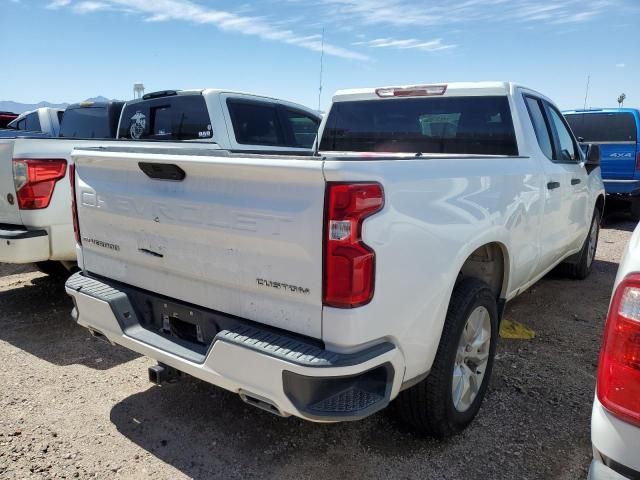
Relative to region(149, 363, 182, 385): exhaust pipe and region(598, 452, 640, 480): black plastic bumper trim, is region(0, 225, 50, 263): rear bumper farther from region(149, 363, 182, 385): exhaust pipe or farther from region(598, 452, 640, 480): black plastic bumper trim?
region(598, 452, 640, 480): black plastic bumper trim

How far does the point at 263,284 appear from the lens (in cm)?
219

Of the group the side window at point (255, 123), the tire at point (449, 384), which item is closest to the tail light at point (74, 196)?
the tire at point (449, 384)

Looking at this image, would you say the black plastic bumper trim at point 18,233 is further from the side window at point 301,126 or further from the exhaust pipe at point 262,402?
the side window at point 301,126

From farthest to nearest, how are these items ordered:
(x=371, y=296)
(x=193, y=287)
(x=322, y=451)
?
(x=322, y=451) → (x=193, y=287) → (x=371, y=296)

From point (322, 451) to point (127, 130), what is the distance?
499 centimetres

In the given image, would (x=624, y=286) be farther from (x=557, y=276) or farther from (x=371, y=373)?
(x=557, y=276)

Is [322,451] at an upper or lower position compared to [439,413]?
lower

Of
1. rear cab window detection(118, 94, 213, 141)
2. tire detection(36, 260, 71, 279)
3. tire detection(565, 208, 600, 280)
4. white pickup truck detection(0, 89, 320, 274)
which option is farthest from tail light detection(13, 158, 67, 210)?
tire detection(565, 208, 600, 280)

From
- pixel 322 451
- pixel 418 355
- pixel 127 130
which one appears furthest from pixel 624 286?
pixel 127 130

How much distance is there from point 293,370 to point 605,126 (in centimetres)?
1013

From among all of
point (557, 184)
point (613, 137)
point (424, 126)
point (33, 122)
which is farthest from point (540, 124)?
point (33, 122)

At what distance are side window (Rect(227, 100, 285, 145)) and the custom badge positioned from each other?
125 centimetres

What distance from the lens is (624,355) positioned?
1.49 m

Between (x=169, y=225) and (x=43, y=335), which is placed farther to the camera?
(x=43, y=335)
